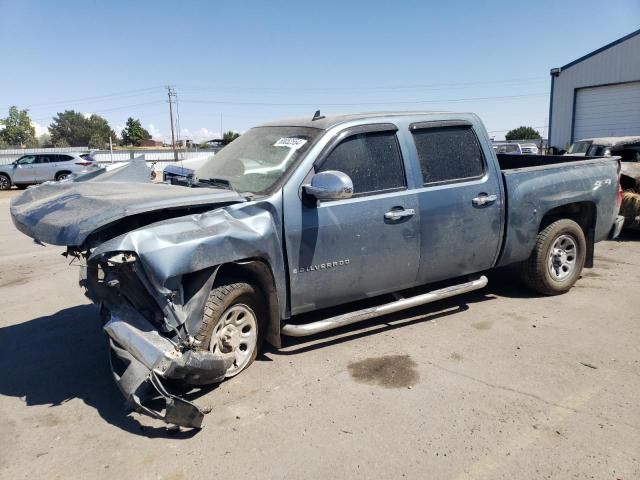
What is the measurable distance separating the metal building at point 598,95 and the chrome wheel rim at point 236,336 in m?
24.1

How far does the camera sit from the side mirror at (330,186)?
383cm

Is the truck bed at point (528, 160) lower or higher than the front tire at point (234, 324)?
higher

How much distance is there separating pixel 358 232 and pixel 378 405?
1353mm

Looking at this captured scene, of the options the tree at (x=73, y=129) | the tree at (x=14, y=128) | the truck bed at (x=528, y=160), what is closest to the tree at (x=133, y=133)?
the tree at (x=73, y=129)

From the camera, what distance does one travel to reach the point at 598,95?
2447cm

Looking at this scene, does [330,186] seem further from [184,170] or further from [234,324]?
[184,170]

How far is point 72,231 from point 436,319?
3.41m

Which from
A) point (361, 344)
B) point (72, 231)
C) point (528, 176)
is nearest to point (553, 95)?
point (528, 176)

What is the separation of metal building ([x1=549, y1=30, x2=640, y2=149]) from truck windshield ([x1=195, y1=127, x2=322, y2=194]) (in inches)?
913

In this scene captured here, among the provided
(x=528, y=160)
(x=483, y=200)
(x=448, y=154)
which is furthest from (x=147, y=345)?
(x=528, y=160)

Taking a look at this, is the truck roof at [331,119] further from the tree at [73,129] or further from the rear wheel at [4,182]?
the tree at [73,129]

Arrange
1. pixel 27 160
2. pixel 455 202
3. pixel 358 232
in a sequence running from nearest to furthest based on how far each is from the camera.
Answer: pixel 358 232, pixel 455 202, pixel 27 160

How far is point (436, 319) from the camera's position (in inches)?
205

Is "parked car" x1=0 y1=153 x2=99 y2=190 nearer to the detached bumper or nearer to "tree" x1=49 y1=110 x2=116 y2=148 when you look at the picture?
the detached bumper
